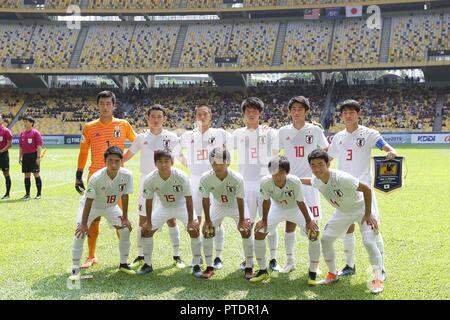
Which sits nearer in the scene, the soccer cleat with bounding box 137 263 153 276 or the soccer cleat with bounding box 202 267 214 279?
the soccer cleat with bounding box 202 267 214 279

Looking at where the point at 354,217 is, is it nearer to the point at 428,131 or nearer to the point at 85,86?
the point at 428,131

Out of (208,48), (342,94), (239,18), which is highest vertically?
(239,18)

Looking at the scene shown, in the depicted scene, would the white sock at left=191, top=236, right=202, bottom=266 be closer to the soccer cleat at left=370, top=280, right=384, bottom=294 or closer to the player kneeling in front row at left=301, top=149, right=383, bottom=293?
the player kneeling in front row at left=301, top=149, right=383, bottom=293

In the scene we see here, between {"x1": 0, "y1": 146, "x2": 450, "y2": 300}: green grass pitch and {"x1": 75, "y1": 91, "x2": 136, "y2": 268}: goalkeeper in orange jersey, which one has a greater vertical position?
{"x1": 75, "y1": 91, "x2": 136, "y2": 268}: goalkeeper in orange jersey

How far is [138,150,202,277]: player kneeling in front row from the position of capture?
6.46 metres

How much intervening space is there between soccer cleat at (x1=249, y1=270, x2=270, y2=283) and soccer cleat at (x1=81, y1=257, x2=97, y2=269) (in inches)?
94.0

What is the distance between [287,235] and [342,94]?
41.1 m

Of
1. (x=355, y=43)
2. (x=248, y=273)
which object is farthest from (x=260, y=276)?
(x=355, y=43)

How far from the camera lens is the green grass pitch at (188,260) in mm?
5887

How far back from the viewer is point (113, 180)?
6617 millimetres

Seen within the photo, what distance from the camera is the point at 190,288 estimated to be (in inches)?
239

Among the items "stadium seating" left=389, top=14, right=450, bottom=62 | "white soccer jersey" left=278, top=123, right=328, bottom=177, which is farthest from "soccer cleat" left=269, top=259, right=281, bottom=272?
"stadium seating" left=389, top=14, right=450, bottom=62

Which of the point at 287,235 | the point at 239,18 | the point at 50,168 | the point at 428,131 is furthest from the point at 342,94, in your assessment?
the point at 287,235

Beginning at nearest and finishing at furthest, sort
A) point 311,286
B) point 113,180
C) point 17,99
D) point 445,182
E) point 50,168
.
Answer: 1. point 311,286
2. point 113,180
3. point 445,182
4. point 50,168
5. point 17,99
